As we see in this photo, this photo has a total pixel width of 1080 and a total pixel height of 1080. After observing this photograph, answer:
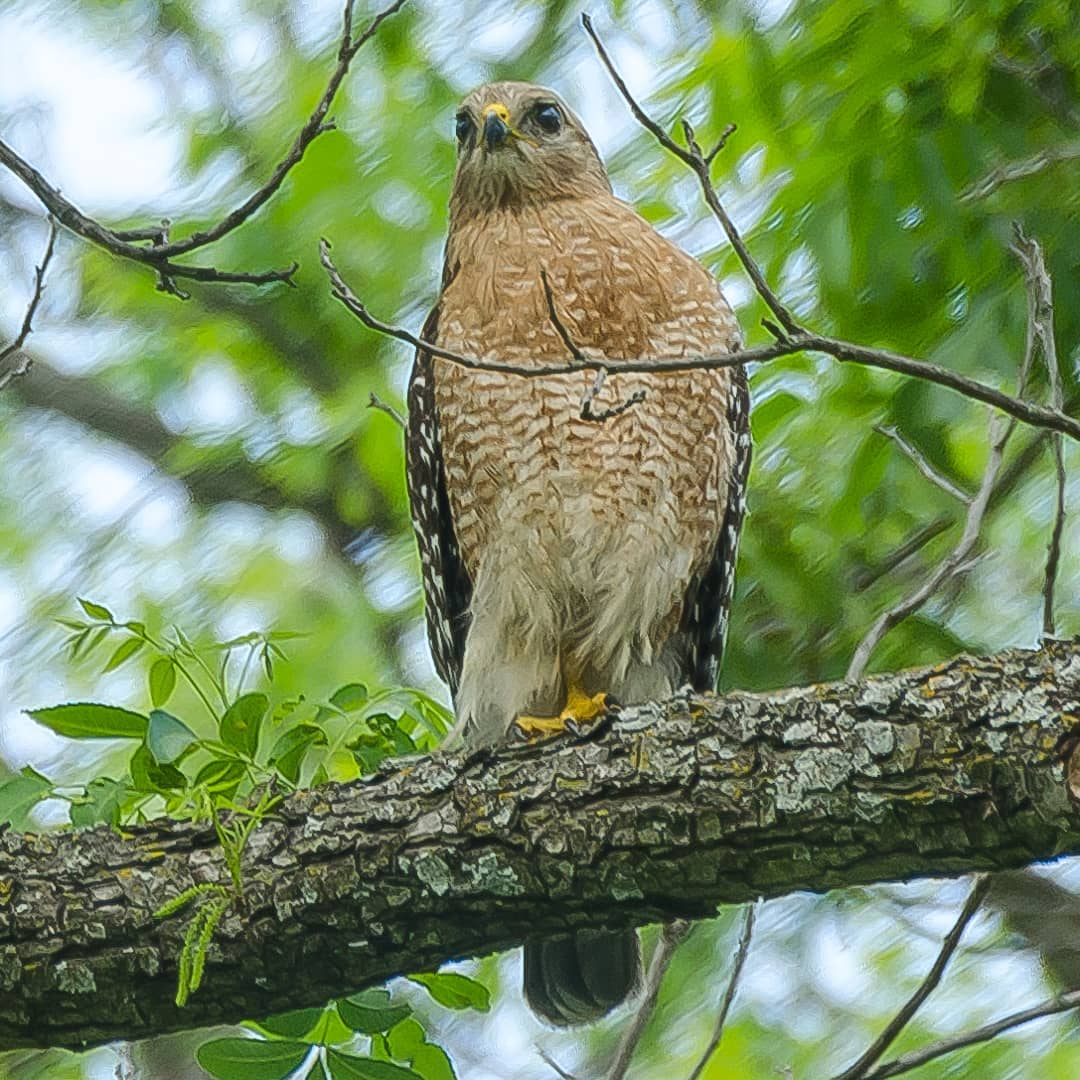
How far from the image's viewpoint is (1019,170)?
3270 millimetres

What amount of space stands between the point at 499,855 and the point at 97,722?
0.74 metres

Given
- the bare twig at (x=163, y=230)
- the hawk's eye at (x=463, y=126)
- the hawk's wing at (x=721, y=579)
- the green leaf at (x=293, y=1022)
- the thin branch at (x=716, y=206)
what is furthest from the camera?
the hawk's eye at (x=463, y=126)

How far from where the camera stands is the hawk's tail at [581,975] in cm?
389

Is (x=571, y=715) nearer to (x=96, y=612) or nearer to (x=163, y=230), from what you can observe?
(x=96, y=612)

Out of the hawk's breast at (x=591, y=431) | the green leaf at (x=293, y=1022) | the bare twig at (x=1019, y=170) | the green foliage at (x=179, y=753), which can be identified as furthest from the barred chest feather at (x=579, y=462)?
the green leaf at (x=293, y=1022)

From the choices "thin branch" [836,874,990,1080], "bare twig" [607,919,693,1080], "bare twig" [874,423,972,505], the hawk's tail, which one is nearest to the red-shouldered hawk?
the hawk's tail

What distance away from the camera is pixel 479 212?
4422mm

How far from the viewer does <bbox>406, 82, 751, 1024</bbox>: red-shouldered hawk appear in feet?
12.8

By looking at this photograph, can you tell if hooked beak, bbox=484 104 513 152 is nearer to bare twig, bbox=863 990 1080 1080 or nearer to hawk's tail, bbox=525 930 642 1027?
hawk's tail, bbox=525 930 642 1027

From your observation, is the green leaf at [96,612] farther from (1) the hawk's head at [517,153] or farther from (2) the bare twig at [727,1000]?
(1) the hawk's head at [517,153]

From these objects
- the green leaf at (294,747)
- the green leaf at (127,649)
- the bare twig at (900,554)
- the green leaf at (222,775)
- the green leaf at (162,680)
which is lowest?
the green leaf at (222,775)

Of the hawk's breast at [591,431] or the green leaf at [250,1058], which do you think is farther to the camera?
the hawk's breast at [591,431]

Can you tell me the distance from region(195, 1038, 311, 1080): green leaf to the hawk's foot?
1.17 metres

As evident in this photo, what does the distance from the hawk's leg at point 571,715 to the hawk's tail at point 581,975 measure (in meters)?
0.46
